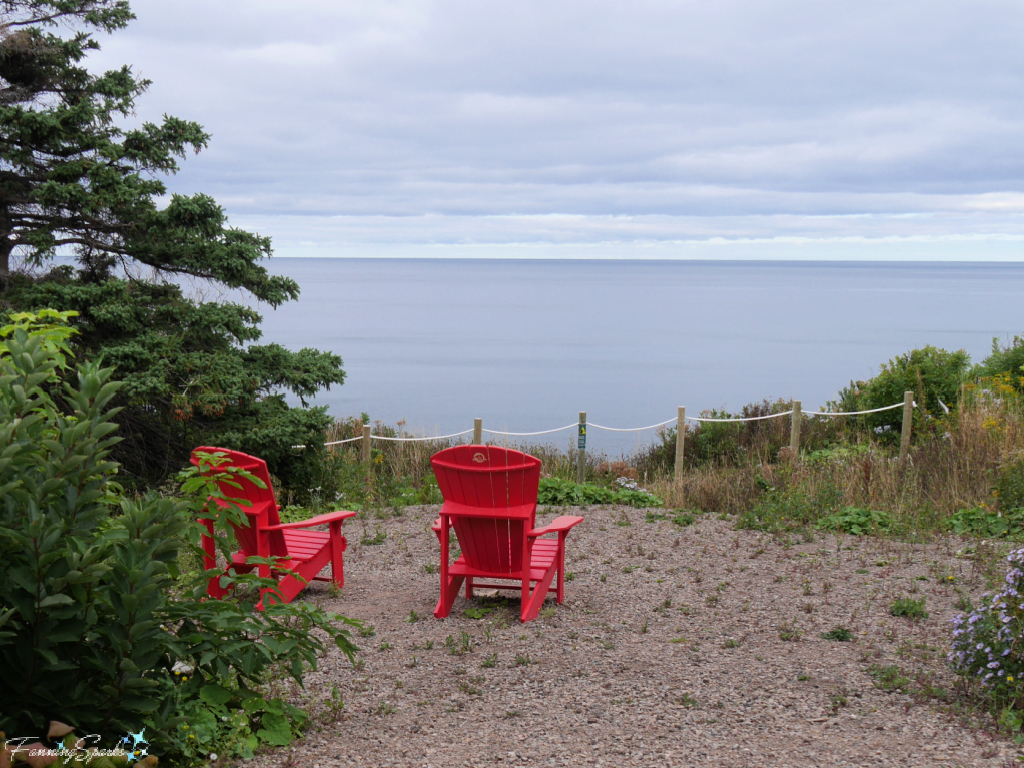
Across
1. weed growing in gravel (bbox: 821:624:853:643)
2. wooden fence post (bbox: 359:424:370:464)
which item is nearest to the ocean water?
wooden fence post (bbox: 359:424:370:464)

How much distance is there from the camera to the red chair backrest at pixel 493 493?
15.4ft

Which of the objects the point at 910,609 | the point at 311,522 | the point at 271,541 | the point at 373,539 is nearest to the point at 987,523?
the point at 910,609

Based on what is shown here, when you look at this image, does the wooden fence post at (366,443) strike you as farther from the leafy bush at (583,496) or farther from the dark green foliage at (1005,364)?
the dark green foliage at (1005,364)

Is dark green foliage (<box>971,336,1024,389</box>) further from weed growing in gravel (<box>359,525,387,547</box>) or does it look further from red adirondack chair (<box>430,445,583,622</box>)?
red adirondack chair (<box>430,445,583,622</box>)

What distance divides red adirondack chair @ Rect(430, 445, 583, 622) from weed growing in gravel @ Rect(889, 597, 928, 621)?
207 centimetres

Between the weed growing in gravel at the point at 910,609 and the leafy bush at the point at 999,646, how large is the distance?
0.94 metres

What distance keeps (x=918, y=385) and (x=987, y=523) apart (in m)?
5.89

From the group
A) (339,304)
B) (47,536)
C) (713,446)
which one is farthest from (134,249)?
(339,304)

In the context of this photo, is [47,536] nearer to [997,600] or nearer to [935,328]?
[997,600]

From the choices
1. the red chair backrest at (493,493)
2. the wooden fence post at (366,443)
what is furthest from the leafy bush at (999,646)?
the wooden fence post at (366,443)

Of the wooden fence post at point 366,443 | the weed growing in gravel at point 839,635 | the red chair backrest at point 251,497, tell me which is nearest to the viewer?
the weed growing in gravel at point 839,635

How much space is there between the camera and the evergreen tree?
7000 mm

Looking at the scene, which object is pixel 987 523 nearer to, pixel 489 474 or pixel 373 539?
pixel 489 474

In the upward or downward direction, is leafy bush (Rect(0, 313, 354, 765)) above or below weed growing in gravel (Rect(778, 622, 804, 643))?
above
